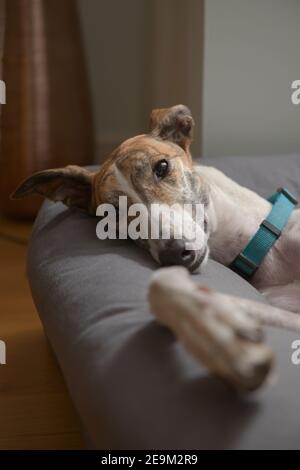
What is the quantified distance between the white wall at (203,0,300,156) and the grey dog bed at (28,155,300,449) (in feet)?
3.99

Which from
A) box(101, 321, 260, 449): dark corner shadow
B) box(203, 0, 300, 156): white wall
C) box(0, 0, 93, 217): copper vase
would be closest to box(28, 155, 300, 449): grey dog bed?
box(101, 321, 260, 449): dark corner shadow

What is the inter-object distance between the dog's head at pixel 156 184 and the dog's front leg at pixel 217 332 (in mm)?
426

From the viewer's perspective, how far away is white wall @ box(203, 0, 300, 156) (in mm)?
2629

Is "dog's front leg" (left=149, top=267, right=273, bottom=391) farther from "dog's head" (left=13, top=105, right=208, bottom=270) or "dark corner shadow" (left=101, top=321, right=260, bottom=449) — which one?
"dog's head" (left=13, top=105, right=208, bottom=270)

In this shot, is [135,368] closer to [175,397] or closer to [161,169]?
[175,397]

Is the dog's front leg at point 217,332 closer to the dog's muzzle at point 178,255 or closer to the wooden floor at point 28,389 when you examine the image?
the dog's muzzle at point 178,255

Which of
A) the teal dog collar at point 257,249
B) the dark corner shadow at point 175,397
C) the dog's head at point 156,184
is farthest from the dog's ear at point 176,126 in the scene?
the dark corner shadow at point 175,397

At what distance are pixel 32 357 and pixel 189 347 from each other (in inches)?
41.8

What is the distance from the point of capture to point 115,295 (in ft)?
4.41

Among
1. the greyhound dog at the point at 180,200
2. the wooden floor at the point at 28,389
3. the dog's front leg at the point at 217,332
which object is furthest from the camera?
the wooden floor at the point at 28,389

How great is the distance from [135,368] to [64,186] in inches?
33.3

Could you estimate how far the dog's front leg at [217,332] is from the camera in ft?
2.92

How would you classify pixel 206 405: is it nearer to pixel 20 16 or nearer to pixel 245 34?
pixel 245 34

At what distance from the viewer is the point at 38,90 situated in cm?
306
